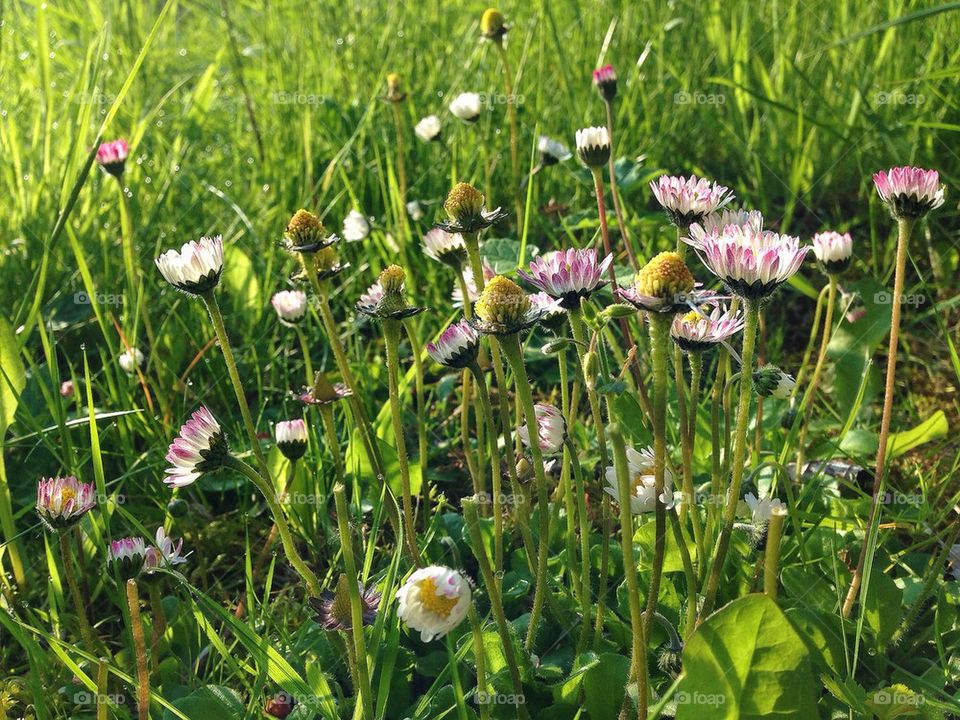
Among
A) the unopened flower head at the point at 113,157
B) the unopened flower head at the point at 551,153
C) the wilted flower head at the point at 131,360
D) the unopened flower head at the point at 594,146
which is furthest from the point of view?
the unopened flower head at the point at 551,153

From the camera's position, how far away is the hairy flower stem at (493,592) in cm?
96

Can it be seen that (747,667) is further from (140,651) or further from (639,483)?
(140,651)

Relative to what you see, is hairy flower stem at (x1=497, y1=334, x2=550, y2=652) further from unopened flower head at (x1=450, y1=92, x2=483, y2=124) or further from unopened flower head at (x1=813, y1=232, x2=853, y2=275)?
unopened flower head at (x1=450, y1=92, x2=483, y2=124)

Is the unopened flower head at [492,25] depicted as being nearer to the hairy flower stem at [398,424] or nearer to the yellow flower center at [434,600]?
the hairy flower stem at [398,424]

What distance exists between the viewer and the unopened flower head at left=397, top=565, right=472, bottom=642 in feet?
3.14

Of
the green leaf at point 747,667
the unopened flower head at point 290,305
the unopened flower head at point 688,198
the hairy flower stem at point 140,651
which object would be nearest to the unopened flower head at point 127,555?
the hairy flower stem at point 140,651

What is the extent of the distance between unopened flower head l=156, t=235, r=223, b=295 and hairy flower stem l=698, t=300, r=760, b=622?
2.13 feet

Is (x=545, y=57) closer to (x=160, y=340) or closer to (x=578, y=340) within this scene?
(x=160, y=340)

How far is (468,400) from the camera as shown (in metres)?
1.69

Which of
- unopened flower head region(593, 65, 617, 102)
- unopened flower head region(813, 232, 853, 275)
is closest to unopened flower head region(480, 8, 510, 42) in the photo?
unopened flower head region(593, 65, 617, 102)

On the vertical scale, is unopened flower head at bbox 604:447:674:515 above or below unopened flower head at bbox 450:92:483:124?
below

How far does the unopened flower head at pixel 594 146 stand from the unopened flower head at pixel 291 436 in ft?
2.10

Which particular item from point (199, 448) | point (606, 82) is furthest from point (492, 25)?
point (199, 448)

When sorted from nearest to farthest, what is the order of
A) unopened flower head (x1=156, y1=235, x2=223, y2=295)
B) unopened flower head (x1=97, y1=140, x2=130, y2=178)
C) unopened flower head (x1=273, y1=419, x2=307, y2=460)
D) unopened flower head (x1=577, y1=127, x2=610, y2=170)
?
unopened flower head (x1=156, y1=235, x2=223, y2=295) < unopened flower head (x1=273, y1=419, x2=307, y2=460) < unopened flower head (x1=577, y1=127, x2=610, y2=170) < unopened flower head (x1=97, y1=140, x2=130, y2=178)
